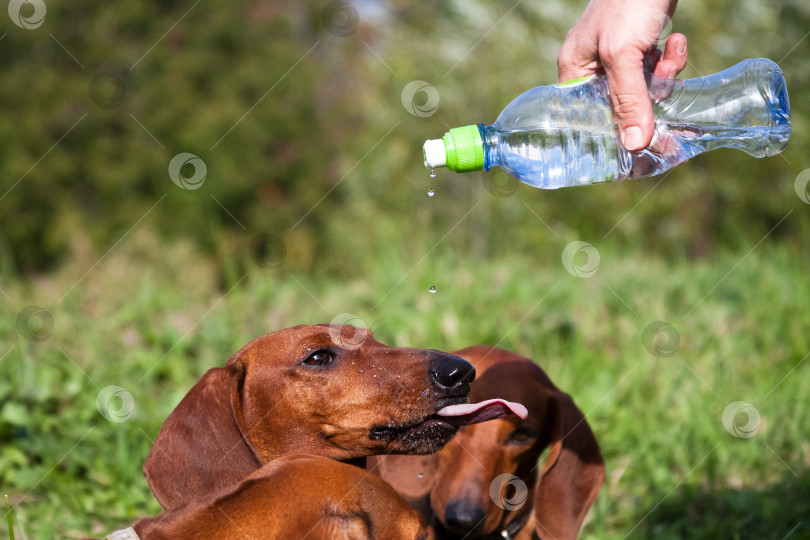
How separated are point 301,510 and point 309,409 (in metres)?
1.06

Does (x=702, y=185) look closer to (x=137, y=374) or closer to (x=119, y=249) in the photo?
(x=119, y=249)

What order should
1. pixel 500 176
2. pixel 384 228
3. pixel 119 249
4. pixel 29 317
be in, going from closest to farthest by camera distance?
pixel 29 317
pixel 384 228
pixel 119 249
pixel 500 176

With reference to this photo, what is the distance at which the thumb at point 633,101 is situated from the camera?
8.77ft

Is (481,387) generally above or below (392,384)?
below

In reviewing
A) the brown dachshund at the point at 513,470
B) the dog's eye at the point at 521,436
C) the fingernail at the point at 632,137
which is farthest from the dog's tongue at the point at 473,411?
the fingernail at the point at 632,137

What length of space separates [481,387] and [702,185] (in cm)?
989

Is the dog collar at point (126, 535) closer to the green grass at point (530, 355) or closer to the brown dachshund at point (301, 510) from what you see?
the brown dachshund at point (301, 510)

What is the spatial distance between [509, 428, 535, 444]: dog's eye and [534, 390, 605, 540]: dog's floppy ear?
0.11 meters

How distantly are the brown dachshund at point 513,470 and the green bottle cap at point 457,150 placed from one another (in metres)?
1.25

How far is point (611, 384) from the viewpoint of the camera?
522cm

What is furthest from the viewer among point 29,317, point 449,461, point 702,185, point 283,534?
point 702,185

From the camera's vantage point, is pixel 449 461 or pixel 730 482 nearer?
pixel 449 461

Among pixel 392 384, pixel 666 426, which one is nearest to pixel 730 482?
pixel 666 426

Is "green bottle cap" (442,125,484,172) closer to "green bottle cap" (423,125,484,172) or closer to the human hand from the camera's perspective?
"green bottle cap" (423,125,484,172)
